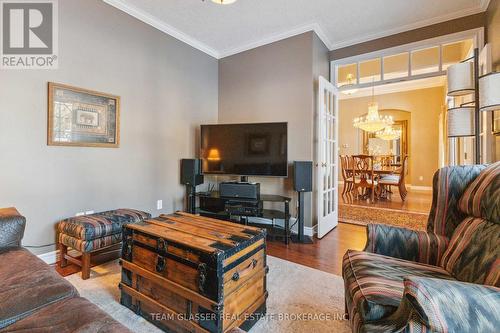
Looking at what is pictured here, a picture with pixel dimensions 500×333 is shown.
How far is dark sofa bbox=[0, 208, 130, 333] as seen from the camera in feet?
2.75

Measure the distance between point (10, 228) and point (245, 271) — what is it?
1.47 metres

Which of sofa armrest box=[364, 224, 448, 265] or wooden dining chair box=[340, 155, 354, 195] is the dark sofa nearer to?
sofa armrest box=[364, 224, 448, 265]

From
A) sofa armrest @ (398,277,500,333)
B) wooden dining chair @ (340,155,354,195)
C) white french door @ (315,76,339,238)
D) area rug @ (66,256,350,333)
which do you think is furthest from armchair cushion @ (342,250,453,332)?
wooden dining chair @ (340,155,354,195)

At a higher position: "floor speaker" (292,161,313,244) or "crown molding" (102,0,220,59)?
"crown molding" (102,0,220,59)

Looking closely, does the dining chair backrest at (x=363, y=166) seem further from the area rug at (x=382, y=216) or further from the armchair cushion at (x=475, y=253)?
the armchair cushion at (x=475, y=253)

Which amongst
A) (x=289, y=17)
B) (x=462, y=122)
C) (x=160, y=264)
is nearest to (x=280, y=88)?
(x=289, y=17)

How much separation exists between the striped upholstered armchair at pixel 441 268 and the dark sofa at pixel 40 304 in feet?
3.03

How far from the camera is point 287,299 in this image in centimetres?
180

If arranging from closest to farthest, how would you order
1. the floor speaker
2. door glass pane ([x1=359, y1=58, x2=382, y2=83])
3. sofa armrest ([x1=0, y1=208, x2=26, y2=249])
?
sofa armrest ([x1=0, y1=208, x2=26, y2=249]) → the floor speaker → door glass pane ([x1=359, y1=58, x2=382, y2=83])

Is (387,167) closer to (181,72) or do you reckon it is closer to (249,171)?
(249,171)

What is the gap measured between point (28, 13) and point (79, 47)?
0.45 meters

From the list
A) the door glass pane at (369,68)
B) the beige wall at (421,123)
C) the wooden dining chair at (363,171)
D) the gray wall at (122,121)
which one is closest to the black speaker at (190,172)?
the gray wall at (122,121)

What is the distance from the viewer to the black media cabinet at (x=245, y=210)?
10.1 ft

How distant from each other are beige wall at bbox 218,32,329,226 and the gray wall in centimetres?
48
